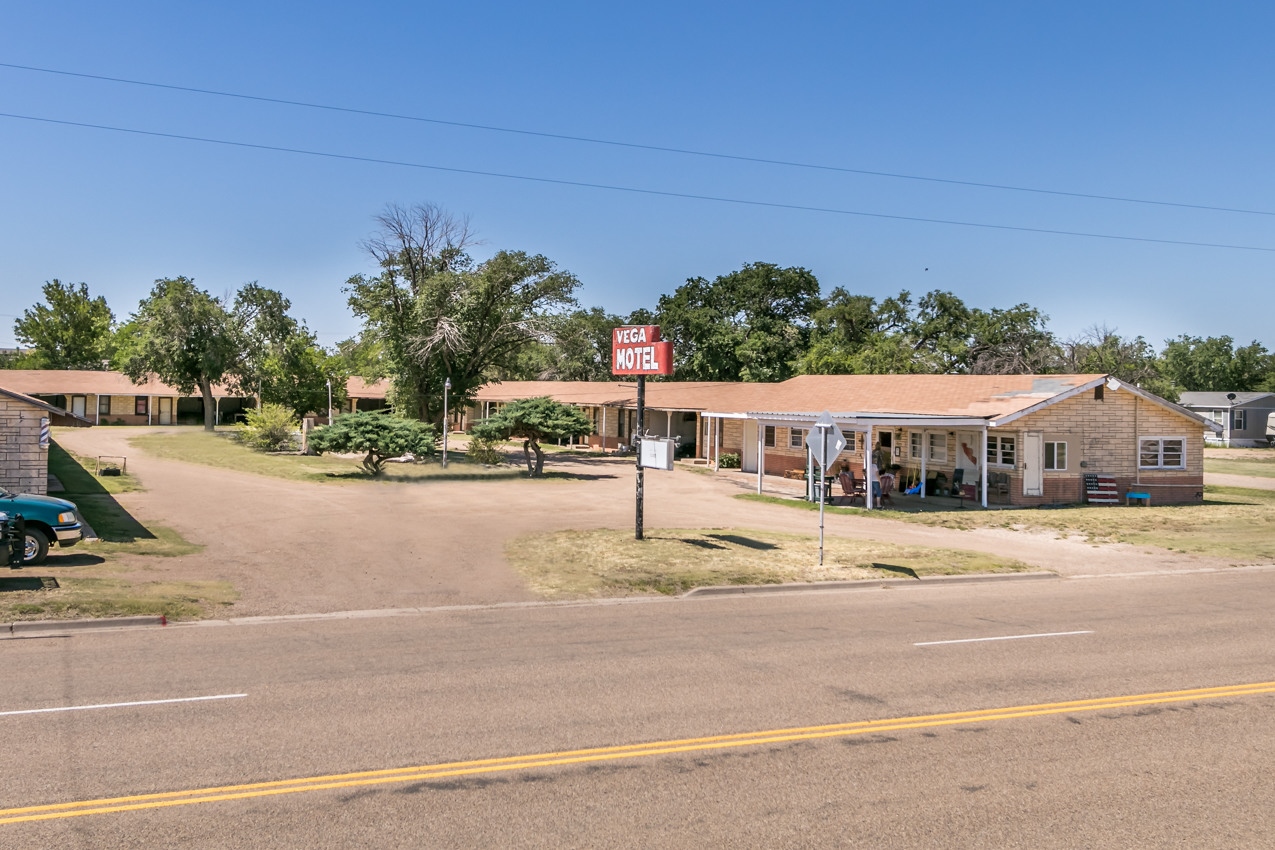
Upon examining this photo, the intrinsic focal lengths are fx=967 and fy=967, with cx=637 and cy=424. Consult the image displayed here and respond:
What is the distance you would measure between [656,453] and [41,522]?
11.9 meters

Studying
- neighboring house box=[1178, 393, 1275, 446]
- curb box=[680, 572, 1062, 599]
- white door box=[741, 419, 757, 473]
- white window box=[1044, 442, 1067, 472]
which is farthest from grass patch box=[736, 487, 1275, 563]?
neighboring house box=[1178, 393, 1275, 446]

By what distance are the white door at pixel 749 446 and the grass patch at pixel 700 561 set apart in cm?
2003

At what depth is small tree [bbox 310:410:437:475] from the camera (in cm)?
3459

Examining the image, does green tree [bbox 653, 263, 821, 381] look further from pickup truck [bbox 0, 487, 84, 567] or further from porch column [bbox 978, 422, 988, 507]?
pickup truck [bbox 0, 487, 84, 567]

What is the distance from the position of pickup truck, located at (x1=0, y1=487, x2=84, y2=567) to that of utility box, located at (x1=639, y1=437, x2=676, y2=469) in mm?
11151

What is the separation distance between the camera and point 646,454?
21.7 m

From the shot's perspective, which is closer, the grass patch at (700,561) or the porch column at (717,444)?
the grass patch at (700,561)

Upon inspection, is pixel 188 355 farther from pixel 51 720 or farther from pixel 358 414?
pixel 51 720

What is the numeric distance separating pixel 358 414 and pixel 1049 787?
31.6m

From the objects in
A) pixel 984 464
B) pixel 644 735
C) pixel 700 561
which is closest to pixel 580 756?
pixel 644 735

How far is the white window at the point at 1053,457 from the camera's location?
3328cm

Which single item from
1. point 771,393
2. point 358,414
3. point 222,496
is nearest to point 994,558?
point 222,496

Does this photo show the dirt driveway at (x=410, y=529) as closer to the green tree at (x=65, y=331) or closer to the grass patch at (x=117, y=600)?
the grass patch at (x=117, y=600)

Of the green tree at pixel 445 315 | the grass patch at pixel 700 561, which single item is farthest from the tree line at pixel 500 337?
the grass patch at pixel 700 561
